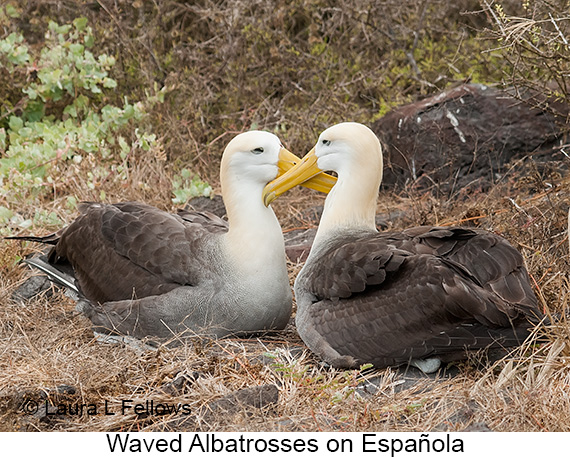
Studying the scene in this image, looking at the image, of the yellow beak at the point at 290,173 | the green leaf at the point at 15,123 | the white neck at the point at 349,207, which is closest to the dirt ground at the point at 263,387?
the white neck at the point at 349,207

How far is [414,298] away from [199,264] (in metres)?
1.27

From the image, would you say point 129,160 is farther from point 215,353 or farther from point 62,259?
Result: point 215,353

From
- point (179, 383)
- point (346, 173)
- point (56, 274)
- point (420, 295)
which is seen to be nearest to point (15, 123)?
point (56, 274)

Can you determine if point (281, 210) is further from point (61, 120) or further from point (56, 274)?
point (61, 120)

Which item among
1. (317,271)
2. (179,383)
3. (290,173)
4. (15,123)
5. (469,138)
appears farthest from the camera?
(15,123)

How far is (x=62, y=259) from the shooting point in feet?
17.5

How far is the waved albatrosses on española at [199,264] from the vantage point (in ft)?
15.2

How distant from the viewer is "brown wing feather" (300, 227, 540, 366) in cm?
396

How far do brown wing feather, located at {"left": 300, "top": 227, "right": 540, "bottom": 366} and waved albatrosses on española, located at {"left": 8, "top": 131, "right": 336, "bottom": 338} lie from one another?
1.30ft

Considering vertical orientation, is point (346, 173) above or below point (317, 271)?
above

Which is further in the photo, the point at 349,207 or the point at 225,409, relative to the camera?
the point at 349,207

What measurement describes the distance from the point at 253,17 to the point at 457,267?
4.86 metres

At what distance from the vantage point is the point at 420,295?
13.1 feet

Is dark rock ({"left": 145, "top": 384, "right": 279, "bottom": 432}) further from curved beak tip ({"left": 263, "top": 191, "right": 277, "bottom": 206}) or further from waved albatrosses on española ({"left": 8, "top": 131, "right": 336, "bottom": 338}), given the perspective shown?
curved beak tip ({"left": 263, "top": 191, "right": 277, "bottom": 206})
